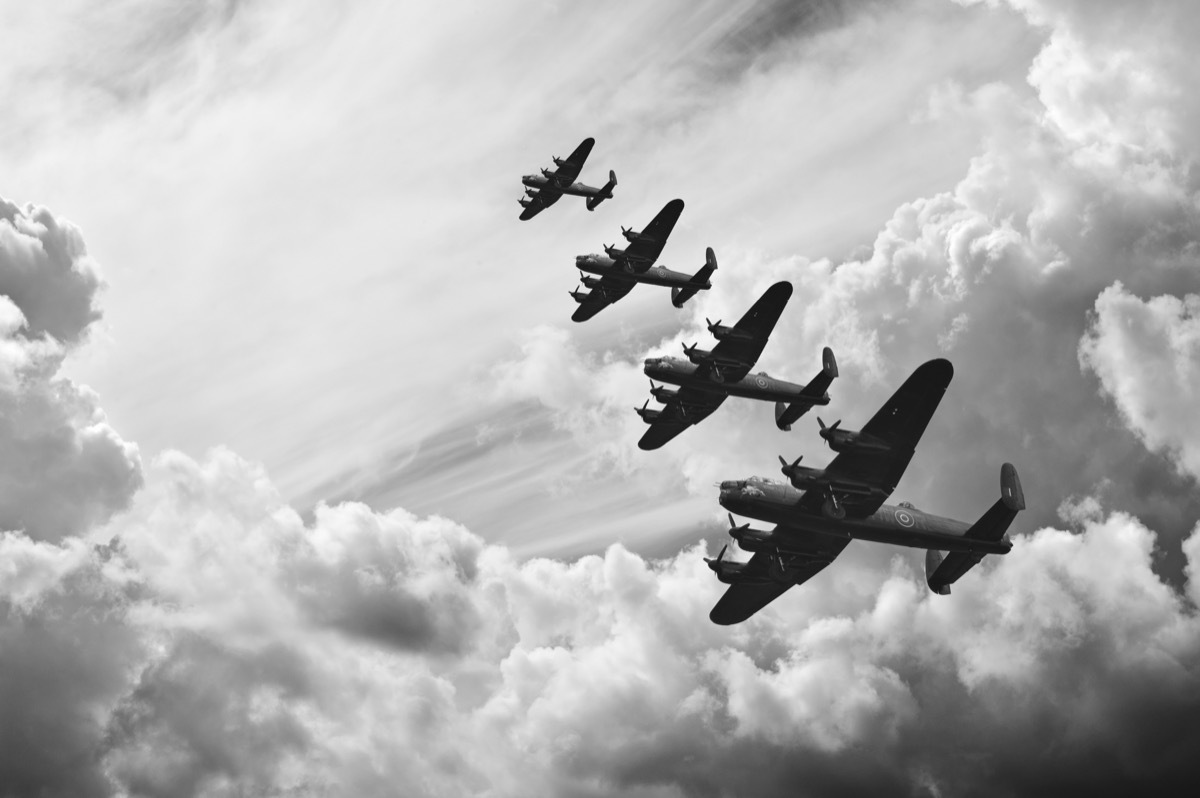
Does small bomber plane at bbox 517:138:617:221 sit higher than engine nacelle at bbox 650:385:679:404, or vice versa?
small bomber plane at bbox 517:138:617:221

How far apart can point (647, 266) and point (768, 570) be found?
33.6 m

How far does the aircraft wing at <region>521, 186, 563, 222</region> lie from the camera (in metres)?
111

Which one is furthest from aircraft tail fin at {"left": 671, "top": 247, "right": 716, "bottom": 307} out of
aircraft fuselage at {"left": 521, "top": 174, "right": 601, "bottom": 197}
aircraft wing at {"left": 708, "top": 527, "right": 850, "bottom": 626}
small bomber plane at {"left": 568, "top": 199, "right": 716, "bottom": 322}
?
aircraft wing at {"left": 708, "top": 527, "right": 850, "bottom": 626}

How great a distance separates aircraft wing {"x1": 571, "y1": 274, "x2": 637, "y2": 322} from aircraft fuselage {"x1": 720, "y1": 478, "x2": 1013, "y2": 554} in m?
32.9

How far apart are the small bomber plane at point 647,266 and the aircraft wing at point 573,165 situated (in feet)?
33.8

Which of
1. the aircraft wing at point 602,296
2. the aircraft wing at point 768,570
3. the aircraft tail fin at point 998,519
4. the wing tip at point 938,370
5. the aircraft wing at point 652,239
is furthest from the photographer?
the aircraft wing at point 602,296

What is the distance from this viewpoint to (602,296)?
4291 inches

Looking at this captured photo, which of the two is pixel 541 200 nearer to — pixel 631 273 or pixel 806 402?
pixel 631 273

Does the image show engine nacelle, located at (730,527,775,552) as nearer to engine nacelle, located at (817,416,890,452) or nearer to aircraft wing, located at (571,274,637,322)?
engine nacelle, located at (817,416,890,452)

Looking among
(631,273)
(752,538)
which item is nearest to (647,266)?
(631,273)

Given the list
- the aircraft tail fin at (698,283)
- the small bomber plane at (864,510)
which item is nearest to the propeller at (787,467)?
the small bomber plane at (864,510)

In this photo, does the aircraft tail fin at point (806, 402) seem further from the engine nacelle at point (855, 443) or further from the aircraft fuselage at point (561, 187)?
the aircraft fuselage at point (561, 187)

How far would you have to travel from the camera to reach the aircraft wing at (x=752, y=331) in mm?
95688

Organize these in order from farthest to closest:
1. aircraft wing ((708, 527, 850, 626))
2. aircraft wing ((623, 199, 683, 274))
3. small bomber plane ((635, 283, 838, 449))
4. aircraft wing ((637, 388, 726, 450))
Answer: aircraft wing ((623, 199, 683, 274)), aircraft wing ((637, 388, 726, 450)), small bomber plane ((635, 283, 838, 449)), aircraft wing ((708, 527, 850, 626))
